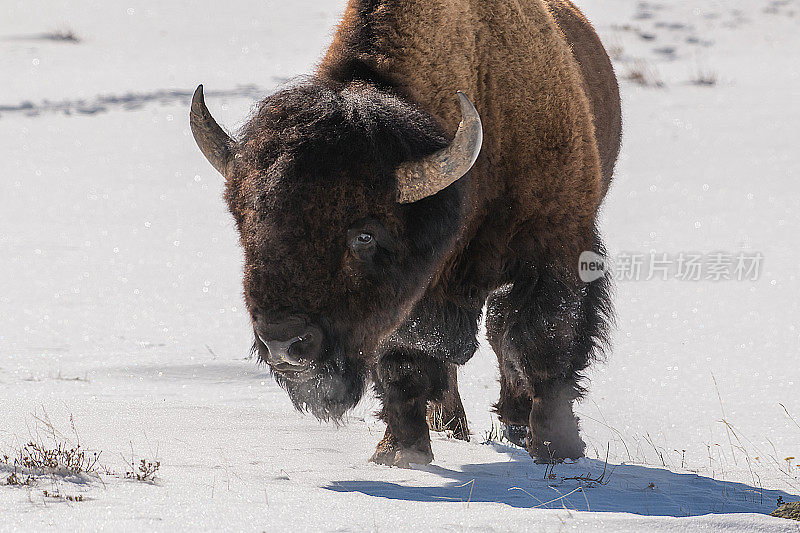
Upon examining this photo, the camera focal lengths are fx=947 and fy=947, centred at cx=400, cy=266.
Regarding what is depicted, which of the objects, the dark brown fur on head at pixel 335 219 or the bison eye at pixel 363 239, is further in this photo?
the bison eye at pixel 363 239

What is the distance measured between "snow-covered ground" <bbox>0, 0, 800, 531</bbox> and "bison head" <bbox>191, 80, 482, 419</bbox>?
0.52 metres

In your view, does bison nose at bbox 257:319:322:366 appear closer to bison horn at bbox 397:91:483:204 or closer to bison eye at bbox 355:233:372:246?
bison eye at bbox 355:233:372:246

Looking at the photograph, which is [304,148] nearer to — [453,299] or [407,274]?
[407,274]

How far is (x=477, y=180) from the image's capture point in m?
3.89

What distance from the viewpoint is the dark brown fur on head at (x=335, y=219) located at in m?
3.18

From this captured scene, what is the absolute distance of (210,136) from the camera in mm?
3727

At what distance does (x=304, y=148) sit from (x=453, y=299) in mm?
1154

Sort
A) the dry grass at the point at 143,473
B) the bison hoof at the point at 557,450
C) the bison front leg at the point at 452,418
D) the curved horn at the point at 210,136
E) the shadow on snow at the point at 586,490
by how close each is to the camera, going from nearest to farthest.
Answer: the dry grass at the point at 143,473
the shadow on snow at the point at 586,490
the curved horn at the point at 210,136
the bison hoof at the point at 557,450
the bison front leg at the point at 452,418

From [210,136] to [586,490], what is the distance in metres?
1.99

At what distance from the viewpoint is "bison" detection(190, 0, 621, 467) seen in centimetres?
324
